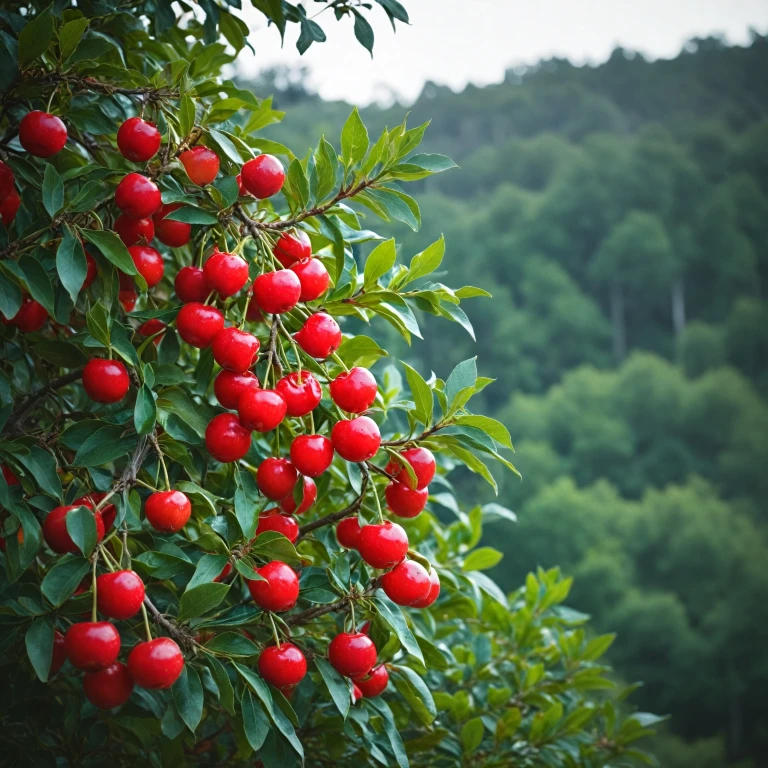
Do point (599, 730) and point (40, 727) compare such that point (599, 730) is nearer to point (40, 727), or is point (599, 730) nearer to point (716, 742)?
point (40, 727)

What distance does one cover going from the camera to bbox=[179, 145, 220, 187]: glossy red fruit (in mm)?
877

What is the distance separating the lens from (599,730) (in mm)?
1756

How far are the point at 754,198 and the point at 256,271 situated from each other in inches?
926

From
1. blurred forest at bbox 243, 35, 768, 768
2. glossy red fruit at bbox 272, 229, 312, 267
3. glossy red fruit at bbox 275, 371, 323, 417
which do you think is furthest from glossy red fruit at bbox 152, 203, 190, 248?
blurred forest at bbox 243, 35, 768, 768

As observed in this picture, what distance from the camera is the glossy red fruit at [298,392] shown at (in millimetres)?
813

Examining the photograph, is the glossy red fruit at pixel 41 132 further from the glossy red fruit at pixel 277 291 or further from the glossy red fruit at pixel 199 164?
the glossy red fruit at pixel 277 291

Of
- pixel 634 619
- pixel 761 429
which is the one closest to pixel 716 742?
pixel 634 619

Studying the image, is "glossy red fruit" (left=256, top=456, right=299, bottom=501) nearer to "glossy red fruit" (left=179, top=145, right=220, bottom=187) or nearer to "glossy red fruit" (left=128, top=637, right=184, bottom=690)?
"glossy red fruit" (left=128, top=637, right=184, bottom=690)

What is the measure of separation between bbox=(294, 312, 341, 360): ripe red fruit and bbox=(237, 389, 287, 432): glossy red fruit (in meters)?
0.06

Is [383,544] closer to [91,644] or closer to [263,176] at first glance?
[91,644]

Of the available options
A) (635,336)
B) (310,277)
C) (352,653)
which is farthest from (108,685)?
(635,336)

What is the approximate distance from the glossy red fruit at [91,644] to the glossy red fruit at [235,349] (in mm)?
270

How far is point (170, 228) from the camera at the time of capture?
92cm

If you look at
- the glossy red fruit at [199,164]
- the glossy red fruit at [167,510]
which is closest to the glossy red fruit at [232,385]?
the glossy red fruit at [167,510]
